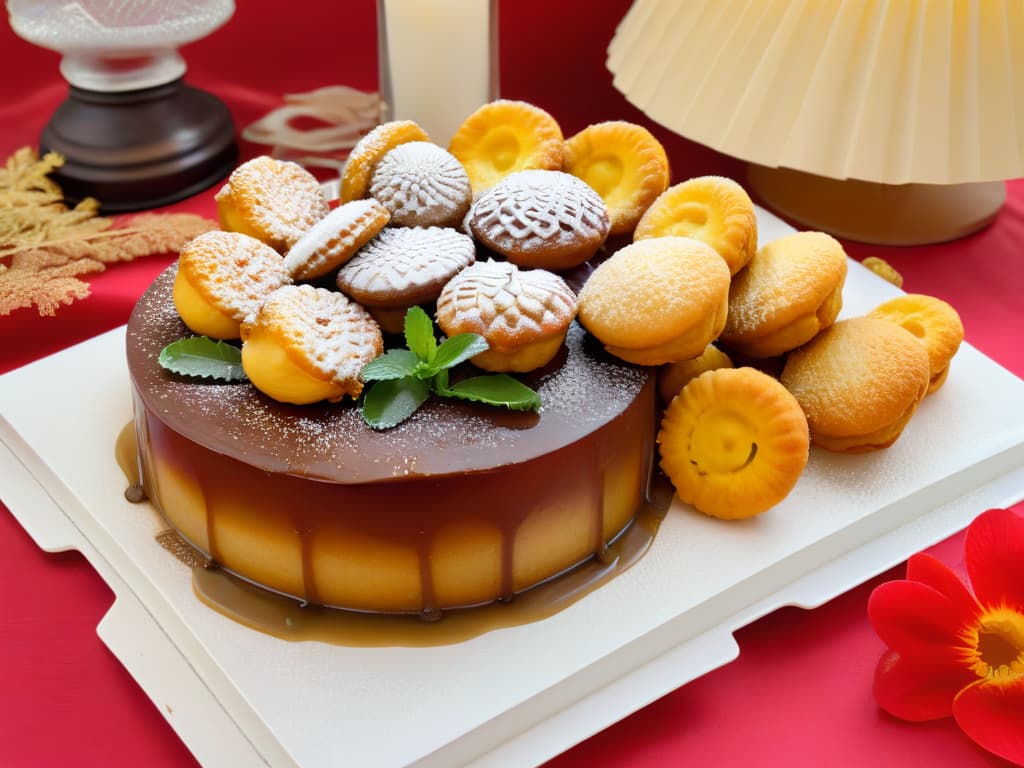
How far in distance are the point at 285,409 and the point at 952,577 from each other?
732 millimetres

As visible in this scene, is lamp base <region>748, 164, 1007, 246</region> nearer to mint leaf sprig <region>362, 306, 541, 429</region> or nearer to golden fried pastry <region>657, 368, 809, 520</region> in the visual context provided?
golden fried pastry <region>657, 368, 809, 520</region>

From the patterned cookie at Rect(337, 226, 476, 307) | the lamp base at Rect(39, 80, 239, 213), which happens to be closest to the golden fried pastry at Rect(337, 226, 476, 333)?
the patterned cookie at Rect(337, 226, 476, 307)

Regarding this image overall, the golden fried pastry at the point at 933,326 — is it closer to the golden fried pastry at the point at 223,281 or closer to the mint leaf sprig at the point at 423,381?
the mint leaf sprig at the point at 423,381

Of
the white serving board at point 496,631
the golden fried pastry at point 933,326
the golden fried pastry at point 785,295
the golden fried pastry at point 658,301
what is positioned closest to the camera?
the white serving board at point 496,631

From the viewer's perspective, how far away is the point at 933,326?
151 cm

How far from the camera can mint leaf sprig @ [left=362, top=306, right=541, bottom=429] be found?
47.4 inches

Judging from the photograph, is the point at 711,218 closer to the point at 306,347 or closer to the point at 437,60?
the point at 306,347

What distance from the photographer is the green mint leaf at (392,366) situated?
1215mm

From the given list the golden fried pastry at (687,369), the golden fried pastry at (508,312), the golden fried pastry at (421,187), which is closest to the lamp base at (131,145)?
the golden fried pastry at (421,187)

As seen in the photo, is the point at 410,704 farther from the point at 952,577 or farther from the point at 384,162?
the point at 384,162

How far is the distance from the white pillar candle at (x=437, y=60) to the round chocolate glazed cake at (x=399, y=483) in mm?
887

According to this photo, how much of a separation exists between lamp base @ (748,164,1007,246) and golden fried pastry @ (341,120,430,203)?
0.89m

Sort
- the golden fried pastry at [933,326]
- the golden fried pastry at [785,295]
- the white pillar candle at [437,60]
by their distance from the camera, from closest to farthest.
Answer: the golden fried pastry at [785,295], the golden fried pastry at [933,326], the white pillar candle at [437,60]

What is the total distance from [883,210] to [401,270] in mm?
1120
